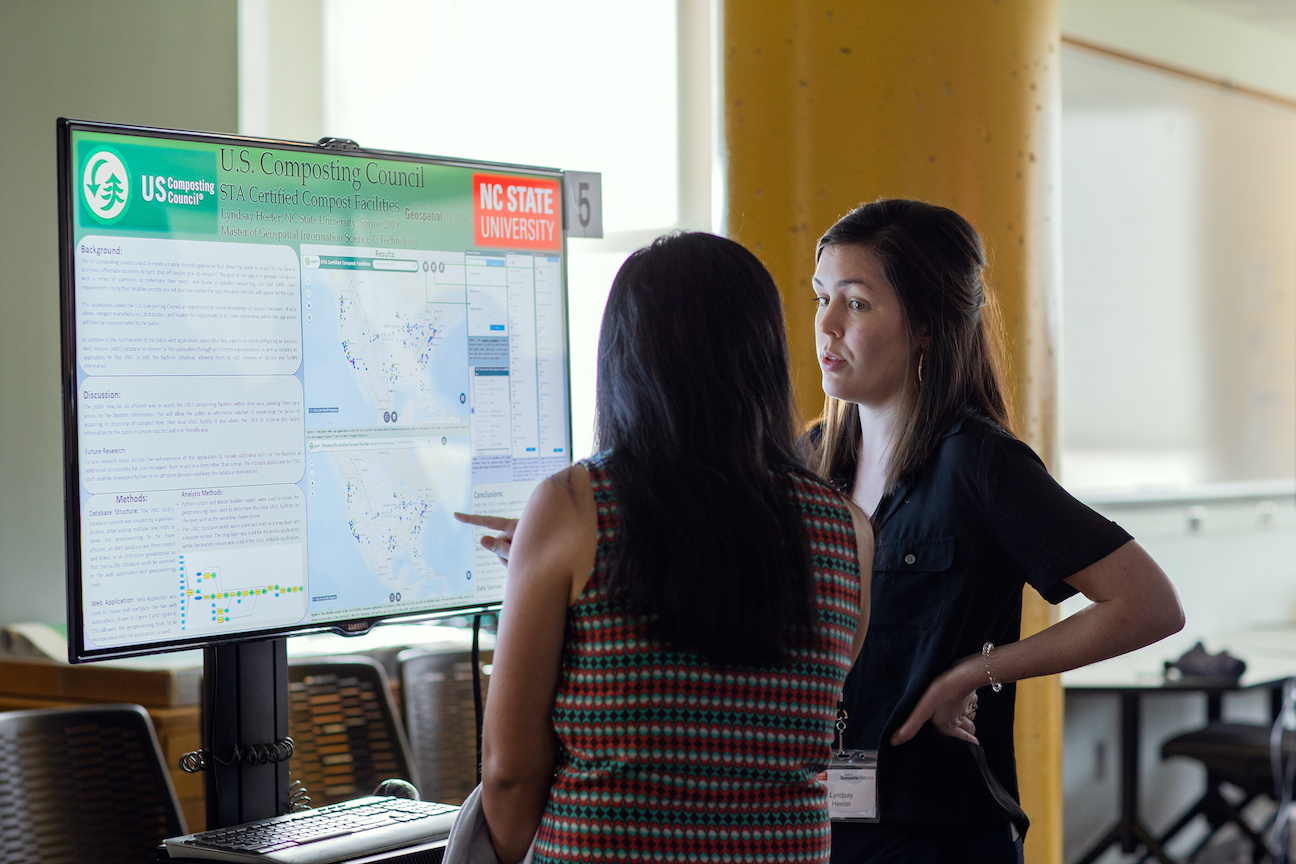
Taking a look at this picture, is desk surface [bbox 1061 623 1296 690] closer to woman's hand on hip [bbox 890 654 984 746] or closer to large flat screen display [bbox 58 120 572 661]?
woman's hand on hip [bbox 890 654 984 746]

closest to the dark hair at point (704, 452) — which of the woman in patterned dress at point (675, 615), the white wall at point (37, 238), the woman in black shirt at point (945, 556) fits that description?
the woman in patterned dress at point (675, 615)

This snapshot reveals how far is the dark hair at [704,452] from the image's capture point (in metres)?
1.08

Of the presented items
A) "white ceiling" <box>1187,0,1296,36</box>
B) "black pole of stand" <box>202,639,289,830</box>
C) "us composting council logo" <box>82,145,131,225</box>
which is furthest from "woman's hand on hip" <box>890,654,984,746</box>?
"white ceiling" <box>1187,0,1296,36</box>

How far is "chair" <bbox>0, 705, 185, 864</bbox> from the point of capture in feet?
5.92

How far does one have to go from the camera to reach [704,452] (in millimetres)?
1136

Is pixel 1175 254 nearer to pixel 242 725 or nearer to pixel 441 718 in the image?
pixel 441 718

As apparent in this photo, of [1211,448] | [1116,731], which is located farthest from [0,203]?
[1211,448]

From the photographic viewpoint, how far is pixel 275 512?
1474mm

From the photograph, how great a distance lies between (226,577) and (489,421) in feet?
1.37

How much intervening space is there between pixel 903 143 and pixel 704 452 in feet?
4.28

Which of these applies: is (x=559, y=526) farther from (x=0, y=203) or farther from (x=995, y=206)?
(x=0, y=203)

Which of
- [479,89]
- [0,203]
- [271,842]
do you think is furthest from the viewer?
[479,89]

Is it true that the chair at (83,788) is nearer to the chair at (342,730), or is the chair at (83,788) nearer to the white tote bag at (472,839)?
the chair at (342,730)

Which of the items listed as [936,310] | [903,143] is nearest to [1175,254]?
[903,143]
